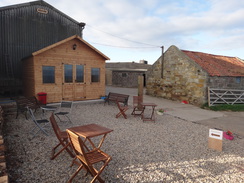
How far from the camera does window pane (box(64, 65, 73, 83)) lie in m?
10.9

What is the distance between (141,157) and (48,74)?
7814 mm

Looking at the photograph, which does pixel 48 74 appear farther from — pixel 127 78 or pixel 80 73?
pixel 127 78

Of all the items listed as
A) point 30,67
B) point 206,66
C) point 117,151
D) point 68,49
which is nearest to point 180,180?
point 117,151

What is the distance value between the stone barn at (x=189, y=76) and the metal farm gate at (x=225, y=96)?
0.36 m

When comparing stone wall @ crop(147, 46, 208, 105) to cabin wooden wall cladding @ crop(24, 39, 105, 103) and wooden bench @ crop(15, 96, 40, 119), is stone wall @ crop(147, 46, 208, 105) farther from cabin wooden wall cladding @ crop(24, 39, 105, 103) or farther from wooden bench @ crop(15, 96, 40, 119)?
wooden bench @ crop(15, 96, 40, 119)

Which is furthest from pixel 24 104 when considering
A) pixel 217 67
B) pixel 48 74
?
pixel 217 67

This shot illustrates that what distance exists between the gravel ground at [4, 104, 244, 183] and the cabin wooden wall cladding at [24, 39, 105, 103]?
10.6 ft

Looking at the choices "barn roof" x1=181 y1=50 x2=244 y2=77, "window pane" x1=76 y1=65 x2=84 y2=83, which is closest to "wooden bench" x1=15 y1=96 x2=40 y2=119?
"window pane" x1=76 y1=65 x2=84 y2=83

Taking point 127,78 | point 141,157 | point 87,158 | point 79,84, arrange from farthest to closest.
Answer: point 127,78, point 79,84, point 141,157, point 87,158

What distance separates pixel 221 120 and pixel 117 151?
6.44 metres

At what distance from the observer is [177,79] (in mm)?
14016

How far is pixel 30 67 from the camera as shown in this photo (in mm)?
10734

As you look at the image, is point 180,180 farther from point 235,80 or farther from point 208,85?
point 235,80

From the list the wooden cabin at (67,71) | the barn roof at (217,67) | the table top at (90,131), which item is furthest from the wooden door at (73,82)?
the barn roof at (217,67)
